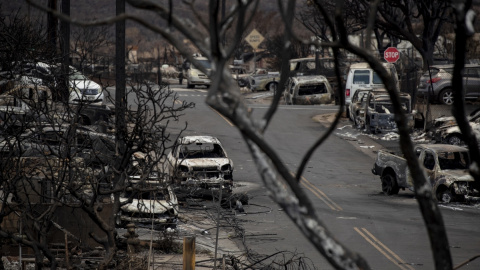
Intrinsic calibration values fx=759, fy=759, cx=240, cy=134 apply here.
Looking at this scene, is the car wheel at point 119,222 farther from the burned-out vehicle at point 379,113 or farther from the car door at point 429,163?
the burned-out vehicle at point 379,113

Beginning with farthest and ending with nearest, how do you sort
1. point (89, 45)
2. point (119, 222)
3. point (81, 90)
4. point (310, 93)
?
point (89, 45)
point (310, 93)
point (81, 90)
point (119, 222)

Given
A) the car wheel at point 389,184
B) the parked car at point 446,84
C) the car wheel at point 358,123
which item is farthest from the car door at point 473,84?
the car wheel at point 389,184

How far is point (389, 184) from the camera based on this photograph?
19.2 meters

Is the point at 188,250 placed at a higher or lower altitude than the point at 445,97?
lower

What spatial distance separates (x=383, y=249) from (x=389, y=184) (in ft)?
17.9

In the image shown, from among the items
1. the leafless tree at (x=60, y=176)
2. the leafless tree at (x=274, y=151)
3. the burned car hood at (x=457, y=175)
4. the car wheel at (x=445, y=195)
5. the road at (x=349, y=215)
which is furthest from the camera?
the car wheel at (x=445, y=195)

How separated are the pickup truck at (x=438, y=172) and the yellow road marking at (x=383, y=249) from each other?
2.49 metres

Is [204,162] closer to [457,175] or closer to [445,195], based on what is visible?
[445,195]

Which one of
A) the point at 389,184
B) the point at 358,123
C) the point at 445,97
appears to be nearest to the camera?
the point at 389,184

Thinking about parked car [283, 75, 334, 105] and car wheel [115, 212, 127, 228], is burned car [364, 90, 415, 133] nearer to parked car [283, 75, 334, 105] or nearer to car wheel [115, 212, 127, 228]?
parked car [283, 75, 334, 105]

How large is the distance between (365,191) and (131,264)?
32.7 ft

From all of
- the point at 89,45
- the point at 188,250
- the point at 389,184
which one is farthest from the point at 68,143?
the point at 89,45

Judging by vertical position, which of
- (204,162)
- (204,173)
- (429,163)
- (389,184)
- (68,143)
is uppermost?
(68,143)

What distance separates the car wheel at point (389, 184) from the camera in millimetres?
19016
